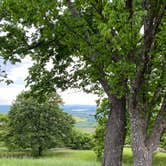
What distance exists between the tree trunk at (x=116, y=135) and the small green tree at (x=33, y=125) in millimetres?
34053

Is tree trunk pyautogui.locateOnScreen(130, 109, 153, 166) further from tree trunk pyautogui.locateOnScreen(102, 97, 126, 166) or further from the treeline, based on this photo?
the treeline

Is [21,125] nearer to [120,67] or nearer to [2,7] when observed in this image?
[2,7]

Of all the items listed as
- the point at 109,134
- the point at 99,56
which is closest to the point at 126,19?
the point at 99,56

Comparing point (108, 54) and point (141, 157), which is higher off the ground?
point (108, 54)

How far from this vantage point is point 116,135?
34.2 ft

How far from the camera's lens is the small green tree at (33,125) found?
44938mm

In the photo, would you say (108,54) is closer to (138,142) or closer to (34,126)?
(138,142)

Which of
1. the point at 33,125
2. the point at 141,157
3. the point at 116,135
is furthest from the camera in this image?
the point at 33,125

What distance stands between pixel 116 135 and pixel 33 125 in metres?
36.1

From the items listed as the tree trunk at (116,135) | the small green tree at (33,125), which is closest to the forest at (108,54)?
the tree trunk at (116,135)

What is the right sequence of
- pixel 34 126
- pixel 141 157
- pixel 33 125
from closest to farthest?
1. pixel 141 157
2. pixel 33 125
3. pixel 34 126

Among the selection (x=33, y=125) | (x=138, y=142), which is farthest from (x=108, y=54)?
(x=33, y=125)

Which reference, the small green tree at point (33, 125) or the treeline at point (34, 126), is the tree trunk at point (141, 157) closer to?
the treeline at point (34, 126)

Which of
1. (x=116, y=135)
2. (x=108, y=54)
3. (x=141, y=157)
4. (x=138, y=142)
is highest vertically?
(x=108, y=54)
